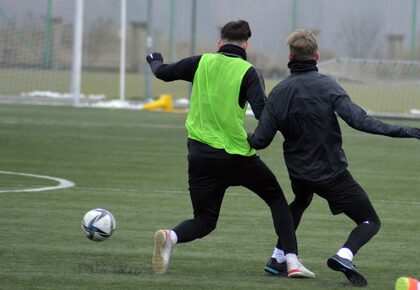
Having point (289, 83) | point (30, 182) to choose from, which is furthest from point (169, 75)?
point (30, 182)

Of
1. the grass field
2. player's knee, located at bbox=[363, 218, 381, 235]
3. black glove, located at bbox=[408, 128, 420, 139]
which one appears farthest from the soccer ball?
black glove, located at bbox=[408, 128, 420, 139]

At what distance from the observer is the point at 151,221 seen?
10938 mm

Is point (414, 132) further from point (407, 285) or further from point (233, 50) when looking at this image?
point (233, 50)

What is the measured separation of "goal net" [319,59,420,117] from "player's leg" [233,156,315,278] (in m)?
22.9

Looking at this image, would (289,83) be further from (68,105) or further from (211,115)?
(68,105)

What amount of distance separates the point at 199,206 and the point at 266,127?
2.71 feet

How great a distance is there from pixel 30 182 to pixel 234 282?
21.7 ft

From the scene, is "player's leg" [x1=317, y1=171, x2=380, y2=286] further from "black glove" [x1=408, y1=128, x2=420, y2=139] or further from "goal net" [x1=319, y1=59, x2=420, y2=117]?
"goal net" [x1=319, y1=59, x2=420, y2=117]

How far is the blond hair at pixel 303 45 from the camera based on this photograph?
780cm

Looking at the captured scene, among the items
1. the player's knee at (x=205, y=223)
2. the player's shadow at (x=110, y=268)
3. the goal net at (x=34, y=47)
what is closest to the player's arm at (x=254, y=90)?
the player's knee at (x=205, y=223)

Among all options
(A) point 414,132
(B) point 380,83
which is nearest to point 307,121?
(A) point 414,132

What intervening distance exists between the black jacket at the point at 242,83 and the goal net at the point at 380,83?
22795 mm

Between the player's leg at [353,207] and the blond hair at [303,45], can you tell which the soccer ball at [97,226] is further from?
the blond hair at [303,45]

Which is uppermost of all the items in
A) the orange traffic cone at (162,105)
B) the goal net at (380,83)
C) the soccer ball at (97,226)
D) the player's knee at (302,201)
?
the player's knee at (302,201)
